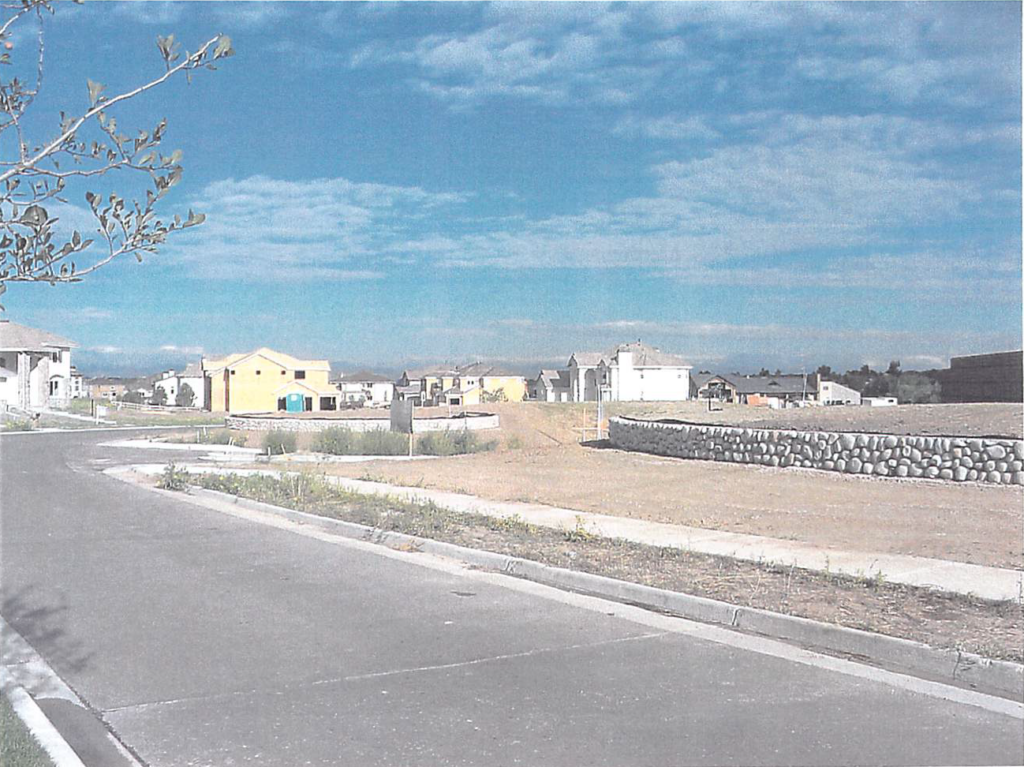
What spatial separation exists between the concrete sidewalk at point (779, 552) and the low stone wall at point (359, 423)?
23934mm

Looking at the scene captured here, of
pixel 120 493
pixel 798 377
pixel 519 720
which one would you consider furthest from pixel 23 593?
pixel 798 377

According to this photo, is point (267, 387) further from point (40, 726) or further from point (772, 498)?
point (40, 726)

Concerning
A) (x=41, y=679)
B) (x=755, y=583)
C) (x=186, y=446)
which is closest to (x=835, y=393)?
(x=186, y=446)

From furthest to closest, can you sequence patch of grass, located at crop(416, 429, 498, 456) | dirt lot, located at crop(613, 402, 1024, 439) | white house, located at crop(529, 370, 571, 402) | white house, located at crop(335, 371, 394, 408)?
white house, located at crop(335, 371, 394, 408), white house, located at crop(529, 370, 571, 402), patch of grass, located at crop(416, 429, 498, 456), dirt lot, located at crop(613, 402, 1024, 439)

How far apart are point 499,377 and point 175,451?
6475 centimetres

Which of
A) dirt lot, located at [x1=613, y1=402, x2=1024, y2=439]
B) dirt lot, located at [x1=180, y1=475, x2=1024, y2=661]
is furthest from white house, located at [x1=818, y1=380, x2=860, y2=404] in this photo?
dirt lot, located at [x1=180, y1=475, x2=1024, y2=661]

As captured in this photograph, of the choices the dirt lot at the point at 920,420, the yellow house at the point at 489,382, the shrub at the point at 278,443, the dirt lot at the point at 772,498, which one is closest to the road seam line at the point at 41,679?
the dirt lot at the point at 772,498

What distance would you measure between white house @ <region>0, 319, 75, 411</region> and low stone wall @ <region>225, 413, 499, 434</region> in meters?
19.4

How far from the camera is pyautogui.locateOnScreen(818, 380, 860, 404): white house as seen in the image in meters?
74.2

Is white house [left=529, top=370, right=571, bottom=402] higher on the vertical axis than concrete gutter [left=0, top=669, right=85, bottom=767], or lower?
higher

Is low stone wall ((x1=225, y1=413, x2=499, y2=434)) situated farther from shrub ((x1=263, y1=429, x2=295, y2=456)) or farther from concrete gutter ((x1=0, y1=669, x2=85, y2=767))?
concrete gutter ((x1=0, y1=669, x2=85, y2=767))

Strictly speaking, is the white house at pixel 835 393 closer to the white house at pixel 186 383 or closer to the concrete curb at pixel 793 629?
the white house at pixel 186 383

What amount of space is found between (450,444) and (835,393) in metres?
49.5

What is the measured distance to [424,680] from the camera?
7.23 m
